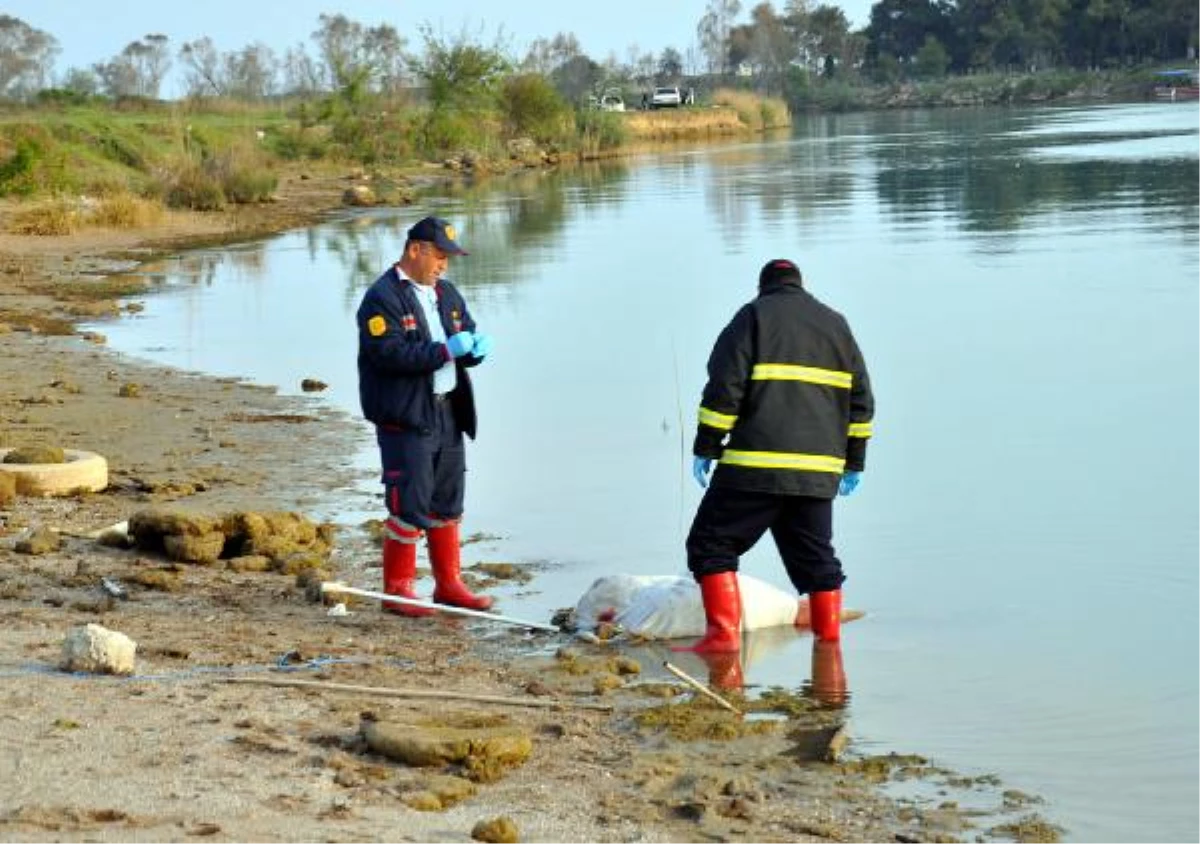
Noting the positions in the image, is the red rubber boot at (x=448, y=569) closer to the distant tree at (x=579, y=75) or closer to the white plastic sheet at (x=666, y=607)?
the white plastic sheet at (x=666, y=607)

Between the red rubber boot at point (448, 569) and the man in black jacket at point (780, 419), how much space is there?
→ 1.34m

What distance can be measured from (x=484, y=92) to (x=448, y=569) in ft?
202

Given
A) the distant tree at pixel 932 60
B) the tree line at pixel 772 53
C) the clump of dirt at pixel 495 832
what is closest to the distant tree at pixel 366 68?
the tree line at pixel 772 53

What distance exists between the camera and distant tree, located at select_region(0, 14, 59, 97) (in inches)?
3907

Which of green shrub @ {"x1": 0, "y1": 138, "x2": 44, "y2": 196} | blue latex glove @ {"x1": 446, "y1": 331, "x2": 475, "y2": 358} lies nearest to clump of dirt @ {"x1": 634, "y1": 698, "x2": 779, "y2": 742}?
blue latex glove @ {"x1": 446, "y1": 331, "x2": 475, "y2": 358}

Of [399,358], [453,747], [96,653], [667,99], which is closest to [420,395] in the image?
[399,358]

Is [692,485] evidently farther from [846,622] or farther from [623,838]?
[623,838]

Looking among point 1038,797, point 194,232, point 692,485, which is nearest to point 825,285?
point 692,485

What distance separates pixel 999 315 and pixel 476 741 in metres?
14.9

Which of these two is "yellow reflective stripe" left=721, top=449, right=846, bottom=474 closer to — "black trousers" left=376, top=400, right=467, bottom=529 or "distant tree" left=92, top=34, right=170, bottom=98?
"black trousers" left=376, top=400, right=467, bottom=529

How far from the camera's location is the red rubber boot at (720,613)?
27.9 ft

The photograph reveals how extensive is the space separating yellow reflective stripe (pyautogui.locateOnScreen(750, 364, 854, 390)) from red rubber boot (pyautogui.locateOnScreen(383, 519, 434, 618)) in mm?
1882

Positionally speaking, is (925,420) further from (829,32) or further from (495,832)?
(829,32)

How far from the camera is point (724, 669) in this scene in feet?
27.5
